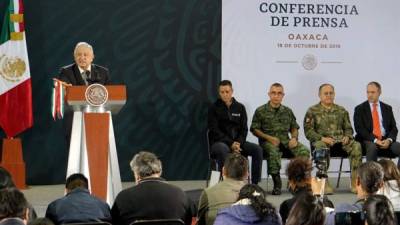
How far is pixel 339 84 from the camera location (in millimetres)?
9203

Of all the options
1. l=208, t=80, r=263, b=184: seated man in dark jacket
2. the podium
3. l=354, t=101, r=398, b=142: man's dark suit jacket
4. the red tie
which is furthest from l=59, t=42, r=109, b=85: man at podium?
the red tie

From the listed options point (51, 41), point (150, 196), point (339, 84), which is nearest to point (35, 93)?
point (51, 41)

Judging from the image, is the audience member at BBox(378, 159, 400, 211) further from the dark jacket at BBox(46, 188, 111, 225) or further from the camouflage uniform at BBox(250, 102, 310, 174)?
the camouflage uniform at BBox(250, 102, 310, 174)

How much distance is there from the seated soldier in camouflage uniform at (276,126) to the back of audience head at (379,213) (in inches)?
188

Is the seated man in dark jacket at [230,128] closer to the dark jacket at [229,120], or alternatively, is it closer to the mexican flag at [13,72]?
the dark jacket at [229,120]

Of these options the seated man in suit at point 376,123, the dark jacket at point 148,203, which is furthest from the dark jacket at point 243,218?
the seated man in suit at point 376,123

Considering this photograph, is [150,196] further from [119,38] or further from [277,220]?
[119,38]

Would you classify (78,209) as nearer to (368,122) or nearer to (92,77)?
(92,77)

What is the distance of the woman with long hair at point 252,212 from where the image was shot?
150 inches

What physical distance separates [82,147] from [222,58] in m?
3.28

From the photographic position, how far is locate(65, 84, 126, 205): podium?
603 cm

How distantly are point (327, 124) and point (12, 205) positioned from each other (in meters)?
5.43

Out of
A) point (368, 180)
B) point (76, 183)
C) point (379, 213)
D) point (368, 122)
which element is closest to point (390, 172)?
point (368, 180)

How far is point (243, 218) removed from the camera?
383 cm
